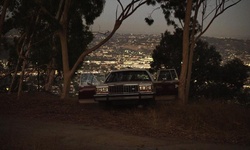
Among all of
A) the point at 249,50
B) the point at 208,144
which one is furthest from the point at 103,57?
the point at 208,144

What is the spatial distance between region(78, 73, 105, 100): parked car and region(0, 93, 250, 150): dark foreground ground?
58 centimetres

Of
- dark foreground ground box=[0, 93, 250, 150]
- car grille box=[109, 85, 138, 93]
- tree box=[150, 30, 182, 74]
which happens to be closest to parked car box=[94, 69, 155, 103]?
car grille box=[109, 85, 138, 93]

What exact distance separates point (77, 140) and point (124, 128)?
6.50 ft

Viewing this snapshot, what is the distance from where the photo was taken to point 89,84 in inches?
512

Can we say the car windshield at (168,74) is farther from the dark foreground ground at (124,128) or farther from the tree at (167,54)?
the tree at (167,54)

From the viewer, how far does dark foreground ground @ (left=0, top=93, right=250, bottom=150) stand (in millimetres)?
7656

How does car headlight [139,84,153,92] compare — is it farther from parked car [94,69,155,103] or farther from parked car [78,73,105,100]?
parked car [78,73,105,100]

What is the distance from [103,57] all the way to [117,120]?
76.9ft

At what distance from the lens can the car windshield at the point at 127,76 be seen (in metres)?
13.1

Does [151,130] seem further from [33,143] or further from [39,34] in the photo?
[39,34]

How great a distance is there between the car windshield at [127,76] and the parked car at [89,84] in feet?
2.20

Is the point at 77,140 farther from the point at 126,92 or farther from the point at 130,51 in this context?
the point at 130,51

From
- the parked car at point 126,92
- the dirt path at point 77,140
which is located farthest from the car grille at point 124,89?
the dirt path at point 77,140

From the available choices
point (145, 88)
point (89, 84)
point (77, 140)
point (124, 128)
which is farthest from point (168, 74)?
point (77, 140)
